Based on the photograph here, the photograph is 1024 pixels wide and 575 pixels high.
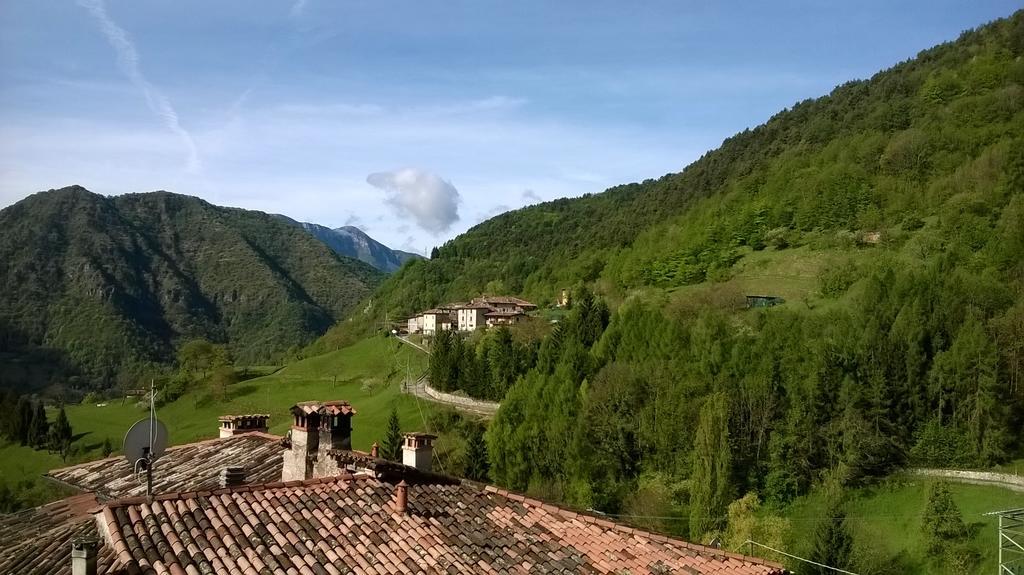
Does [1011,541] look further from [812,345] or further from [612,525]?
[812,345]

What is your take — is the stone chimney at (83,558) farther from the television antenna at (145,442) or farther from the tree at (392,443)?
the tree at (392,443)

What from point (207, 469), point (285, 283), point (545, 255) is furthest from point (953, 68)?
point (285, 283)

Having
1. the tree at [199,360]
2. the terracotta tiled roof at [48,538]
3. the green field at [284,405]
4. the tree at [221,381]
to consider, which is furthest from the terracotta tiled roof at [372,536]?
the tree at [199,360]

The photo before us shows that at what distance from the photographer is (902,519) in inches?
1444

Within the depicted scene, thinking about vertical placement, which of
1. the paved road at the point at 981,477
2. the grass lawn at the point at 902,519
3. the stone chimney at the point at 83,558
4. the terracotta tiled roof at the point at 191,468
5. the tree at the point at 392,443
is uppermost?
the stone chimney at the point at 83,558

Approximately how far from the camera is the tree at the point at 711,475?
113 ft

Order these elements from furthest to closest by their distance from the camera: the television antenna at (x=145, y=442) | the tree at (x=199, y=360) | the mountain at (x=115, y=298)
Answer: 1. the mountain at (x=115, y=298)
2. the tree at (x=199, y=360)
3. the television antenna at (x=145, y=442)

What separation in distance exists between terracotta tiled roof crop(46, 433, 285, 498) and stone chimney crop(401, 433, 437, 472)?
8.22 feet

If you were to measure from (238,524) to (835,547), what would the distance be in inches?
1049

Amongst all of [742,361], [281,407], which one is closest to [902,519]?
[742,361]

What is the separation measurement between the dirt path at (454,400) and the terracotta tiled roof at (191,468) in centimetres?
4069

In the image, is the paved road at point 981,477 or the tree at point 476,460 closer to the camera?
the paved road at point 981,477

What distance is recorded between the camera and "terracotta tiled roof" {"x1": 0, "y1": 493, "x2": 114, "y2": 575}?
23.3ft

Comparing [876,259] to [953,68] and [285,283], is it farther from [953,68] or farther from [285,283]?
[285,283]
